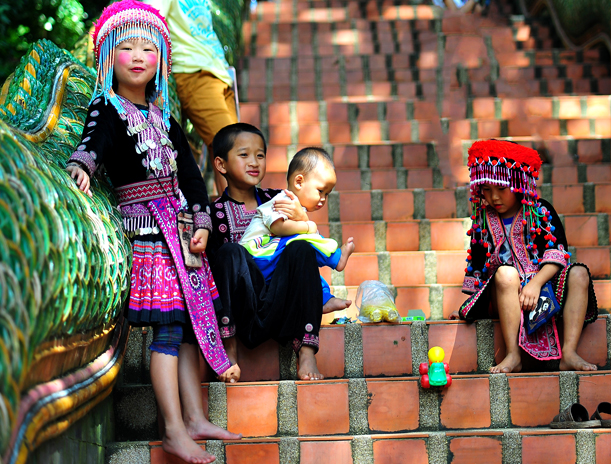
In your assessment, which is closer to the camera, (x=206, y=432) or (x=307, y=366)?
(x=206, y=432)

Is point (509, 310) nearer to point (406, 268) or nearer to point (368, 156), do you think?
point (406, 268)

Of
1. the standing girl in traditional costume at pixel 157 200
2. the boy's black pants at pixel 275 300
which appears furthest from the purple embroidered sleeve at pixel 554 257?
the standing girl in traditional costume at pixel 157 200

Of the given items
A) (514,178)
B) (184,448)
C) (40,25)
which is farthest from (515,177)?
(40,25)

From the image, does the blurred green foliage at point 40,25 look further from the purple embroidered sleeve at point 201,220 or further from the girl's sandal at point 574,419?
the girl's sandal at point 574,419

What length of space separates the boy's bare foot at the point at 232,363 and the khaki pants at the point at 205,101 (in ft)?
5.64

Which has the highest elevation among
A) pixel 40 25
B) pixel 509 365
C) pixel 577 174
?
pixel 40 25

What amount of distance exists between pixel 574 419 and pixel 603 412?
0.54 feet

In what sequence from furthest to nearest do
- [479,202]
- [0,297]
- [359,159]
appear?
1. [359,159]
2. [479,202]
3. [0,297]

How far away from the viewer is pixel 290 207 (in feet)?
10.1

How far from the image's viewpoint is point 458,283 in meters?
3.99

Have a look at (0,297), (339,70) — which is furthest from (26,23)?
(0,297)

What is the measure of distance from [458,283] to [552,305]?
2.99 ft

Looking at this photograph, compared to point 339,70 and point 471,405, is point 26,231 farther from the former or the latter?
point 339,70

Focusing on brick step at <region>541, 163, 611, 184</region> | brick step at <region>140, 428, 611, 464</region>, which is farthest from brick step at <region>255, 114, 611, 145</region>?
brick step at <region>140, 428, 611, 464</region>
